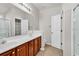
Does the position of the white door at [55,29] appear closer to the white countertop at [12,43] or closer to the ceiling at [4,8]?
the white countertop at [12,43]

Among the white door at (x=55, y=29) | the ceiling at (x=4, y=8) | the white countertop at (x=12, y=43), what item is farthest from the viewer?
the white door at (x=55, y=29)

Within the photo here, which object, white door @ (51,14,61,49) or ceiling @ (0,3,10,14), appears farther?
white door @ (51,14,61,49)

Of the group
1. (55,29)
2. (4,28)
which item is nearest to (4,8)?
(4,28)

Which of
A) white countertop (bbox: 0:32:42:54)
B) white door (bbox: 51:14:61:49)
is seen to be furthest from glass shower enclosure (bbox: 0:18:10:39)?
white door (bbox: 51:14:61:49)

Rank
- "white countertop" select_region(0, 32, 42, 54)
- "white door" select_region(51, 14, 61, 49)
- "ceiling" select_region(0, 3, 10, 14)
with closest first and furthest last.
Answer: "white countertop" select_region(0, 32, 42, 54)
"ceiling" select_region(0, 3, 10, 14)
"white door" select_region(51, 14, 61, 49)

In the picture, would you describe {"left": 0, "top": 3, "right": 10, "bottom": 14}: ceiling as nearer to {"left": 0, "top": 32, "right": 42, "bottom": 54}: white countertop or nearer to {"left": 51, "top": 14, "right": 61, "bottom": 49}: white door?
{"left": 0, "top": 32, "right": 42, "bottom": 54}: white countertop

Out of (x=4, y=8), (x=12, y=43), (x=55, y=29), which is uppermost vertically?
(x=4, y=8)

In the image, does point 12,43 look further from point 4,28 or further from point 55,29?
point 55,29

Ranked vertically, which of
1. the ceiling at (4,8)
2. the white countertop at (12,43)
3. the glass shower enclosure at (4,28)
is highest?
the ceiling at (4,8)

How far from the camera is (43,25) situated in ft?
7.97

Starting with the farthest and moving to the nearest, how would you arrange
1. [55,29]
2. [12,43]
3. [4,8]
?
[55,29], [4,8], [12,43]

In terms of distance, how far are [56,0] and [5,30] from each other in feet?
4.50

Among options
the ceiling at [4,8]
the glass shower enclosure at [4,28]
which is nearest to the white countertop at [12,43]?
the glass shower enclosure at [4,28]

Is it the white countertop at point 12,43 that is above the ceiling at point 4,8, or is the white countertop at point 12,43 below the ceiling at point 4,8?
A: below
